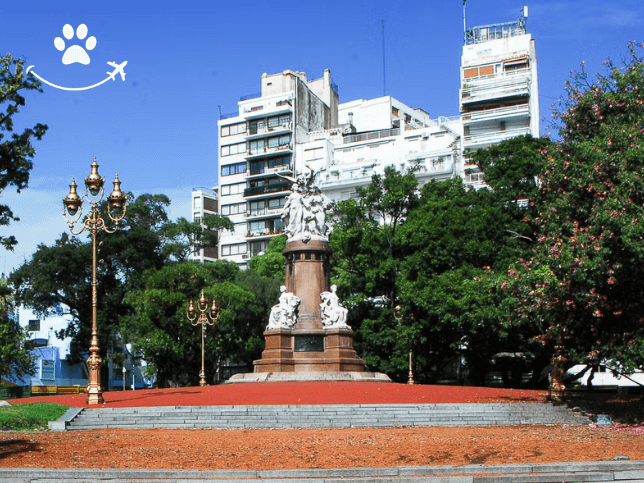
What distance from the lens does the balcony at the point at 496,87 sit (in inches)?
2365

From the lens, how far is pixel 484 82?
61750 millimetres

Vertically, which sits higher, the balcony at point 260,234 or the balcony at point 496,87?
the balcony at point 496,87

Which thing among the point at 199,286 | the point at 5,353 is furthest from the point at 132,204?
the point at 5,353

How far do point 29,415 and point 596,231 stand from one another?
45.0 ft

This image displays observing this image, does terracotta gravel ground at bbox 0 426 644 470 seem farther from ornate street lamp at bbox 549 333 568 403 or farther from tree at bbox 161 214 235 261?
tree at bbox 161 214 235 261

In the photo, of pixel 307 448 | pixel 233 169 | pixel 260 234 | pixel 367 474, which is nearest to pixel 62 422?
pixel 307 448

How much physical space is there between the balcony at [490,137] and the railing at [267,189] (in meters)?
19.3

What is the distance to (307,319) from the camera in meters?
28.8

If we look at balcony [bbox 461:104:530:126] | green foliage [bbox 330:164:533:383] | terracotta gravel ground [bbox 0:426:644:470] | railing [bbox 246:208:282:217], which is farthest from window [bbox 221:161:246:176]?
terracotta gravel ground [bbox 0:426:644:470]

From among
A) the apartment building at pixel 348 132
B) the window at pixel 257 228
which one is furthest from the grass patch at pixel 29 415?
the window at pixel 257 228

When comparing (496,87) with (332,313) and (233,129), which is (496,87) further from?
(332,313)

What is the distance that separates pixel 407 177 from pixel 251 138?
38.1 metres

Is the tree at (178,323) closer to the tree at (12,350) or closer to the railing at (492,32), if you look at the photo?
the tree at (12,350)

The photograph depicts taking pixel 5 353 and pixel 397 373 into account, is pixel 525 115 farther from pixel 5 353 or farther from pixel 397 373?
pixel 5 353
